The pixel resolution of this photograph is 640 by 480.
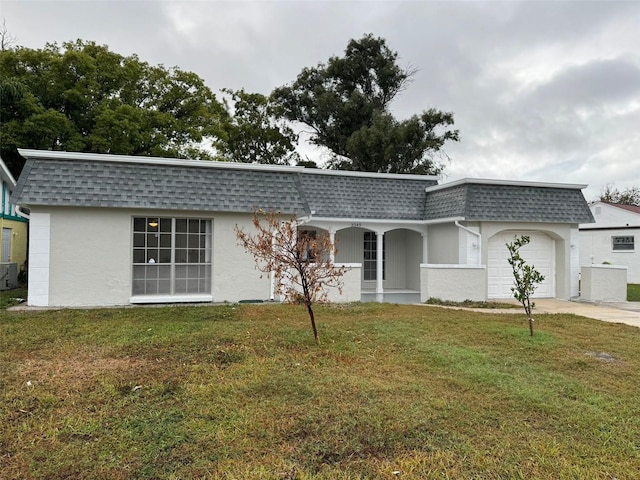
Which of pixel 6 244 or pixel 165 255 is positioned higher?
pixel 6 244

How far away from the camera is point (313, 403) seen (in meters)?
4.45

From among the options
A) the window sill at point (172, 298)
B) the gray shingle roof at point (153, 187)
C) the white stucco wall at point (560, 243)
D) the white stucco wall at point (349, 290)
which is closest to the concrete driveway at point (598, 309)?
the white stucco wall at point (560, 243)

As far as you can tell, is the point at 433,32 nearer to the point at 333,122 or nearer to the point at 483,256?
the point at 483,256

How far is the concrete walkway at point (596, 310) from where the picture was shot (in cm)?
1030

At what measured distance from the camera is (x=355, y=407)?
435 cm

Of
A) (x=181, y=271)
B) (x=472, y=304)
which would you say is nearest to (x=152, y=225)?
(x=181, y=271)

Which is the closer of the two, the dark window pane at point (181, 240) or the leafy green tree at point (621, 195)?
the dark window pane at point (181, 240)

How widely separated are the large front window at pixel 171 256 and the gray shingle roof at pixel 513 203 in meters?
7.77

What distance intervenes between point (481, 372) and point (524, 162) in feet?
72.0

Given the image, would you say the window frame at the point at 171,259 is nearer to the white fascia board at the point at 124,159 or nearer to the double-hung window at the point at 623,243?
the white fascia board at the point at 124,159

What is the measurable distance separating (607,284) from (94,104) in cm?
2542

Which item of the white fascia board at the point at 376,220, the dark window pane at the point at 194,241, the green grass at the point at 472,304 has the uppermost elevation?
the white fascia board at the point at 376,220

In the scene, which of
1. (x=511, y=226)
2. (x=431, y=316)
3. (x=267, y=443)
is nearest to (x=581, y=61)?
(x=511, y=226)

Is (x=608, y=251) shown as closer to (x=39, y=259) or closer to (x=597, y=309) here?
(x=597, y=309)
